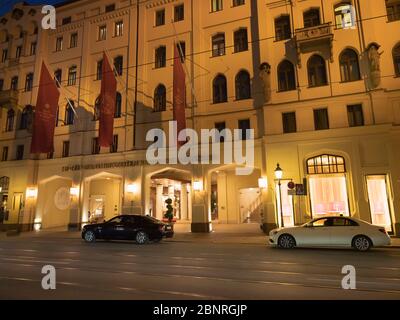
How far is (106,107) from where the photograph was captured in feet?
70.7

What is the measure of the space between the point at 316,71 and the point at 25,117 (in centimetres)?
2612

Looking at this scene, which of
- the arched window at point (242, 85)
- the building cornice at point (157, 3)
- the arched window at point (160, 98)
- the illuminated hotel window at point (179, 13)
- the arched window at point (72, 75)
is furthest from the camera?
the arched window at point (72, 75)

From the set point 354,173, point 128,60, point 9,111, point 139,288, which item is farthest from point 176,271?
point 9,111

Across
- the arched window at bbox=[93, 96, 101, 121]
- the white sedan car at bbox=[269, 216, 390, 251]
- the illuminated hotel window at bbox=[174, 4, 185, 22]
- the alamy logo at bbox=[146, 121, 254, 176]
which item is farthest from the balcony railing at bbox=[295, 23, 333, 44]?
the arched window at bbox=[93, 96, 101, 121]

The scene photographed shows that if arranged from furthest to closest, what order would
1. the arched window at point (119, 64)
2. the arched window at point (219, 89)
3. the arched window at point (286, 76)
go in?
the arched window at point (119, 64) < the arched window at point (219, 89) < the arched window at point (286, 76)

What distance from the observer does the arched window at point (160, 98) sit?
23781 mm

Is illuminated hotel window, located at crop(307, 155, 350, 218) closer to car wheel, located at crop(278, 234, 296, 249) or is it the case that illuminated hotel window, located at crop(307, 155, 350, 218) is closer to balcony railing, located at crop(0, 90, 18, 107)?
car wheel, located at crop(278, 234, 296, 249)

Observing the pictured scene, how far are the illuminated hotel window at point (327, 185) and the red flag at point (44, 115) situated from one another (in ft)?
62.4

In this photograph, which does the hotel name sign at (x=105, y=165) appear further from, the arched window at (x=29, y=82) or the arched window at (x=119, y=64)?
the arched window at (x=29, y=82)

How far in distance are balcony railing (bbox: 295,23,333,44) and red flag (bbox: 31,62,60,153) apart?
1821 cm

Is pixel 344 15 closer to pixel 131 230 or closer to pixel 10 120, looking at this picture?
pixel 131 230

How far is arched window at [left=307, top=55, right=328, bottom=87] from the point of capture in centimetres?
1952

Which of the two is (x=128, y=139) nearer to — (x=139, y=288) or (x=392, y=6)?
(x=139, y=288)

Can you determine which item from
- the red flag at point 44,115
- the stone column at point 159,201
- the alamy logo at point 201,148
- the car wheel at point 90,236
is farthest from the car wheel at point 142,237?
the stone column at point 159,201
